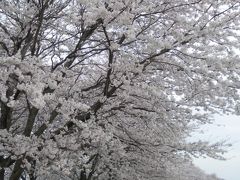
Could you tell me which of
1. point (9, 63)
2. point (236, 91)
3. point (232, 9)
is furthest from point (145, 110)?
point (9, 63)

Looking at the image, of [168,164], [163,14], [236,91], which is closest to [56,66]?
[163,14]

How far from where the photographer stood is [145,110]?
345 inches

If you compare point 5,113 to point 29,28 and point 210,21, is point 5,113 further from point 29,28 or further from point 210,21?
point 210,21

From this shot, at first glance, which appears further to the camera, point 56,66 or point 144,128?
point 144,128

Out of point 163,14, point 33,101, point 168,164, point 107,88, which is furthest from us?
point 168,164

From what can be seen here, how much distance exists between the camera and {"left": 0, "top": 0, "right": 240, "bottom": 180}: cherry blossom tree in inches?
277

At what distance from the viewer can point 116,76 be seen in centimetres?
800

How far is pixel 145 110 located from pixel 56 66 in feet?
6.86

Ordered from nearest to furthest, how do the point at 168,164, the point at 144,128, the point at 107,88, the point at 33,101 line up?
the point at 33,101
the point at 107,88
the point at 144,128
the point at 168,164

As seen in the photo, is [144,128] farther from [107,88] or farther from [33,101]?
[33,101]

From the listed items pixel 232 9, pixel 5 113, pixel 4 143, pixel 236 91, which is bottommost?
pixel 4 143

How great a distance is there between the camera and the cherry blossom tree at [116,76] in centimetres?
704

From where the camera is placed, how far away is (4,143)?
7348 mm

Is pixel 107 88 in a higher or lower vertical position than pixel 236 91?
lower
